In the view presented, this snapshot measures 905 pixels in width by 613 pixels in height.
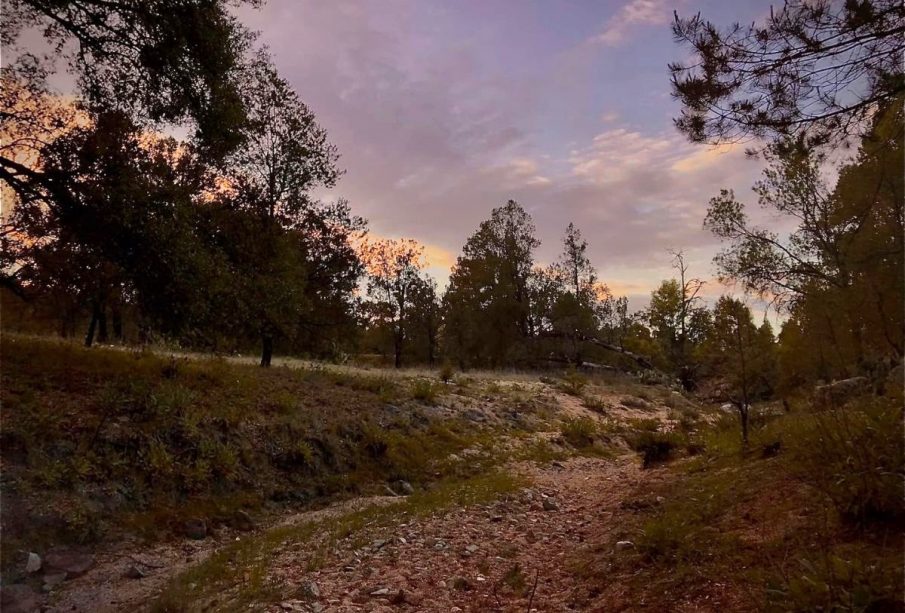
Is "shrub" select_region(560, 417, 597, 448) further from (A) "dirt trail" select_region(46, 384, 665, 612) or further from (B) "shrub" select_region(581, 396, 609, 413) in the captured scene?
(A) "dirt trail" select_region(46, 384, 665, 612)

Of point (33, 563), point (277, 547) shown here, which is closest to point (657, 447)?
point (277, 547)

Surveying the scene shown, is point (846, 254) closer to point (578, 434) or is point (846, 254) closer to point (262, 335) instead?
point (578, 434)

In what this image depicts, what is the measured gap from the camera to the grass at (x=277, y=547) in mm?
5129

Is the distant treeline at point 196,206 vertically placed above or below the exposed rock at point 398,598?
above

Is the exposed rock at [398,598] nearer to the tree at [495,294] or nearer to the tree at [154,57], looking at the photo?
the tree at [154,57]

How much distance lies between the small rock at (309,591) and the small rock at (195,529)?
324cm

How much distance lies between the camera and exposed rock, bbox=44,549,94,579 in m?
6.12

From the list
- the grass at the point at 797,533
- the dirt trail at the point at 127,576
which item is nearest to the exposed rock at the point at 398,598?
the grass at the point at 797,533

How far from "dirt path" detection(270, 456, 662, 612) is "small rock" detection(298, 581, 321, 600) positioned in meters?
0.02

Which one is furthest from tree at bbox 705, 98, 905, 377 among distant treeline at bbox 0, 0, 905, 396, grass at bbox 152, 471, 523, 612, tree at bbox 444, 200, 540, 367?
tree at bbox 444, 200, 540, 367

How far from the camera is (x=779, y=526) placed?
14.7 feet

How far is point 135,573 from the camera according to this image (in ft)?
20.5

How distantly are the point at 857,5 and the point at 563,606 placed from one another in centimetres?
667

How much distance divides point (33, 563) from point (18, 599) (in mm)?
541
